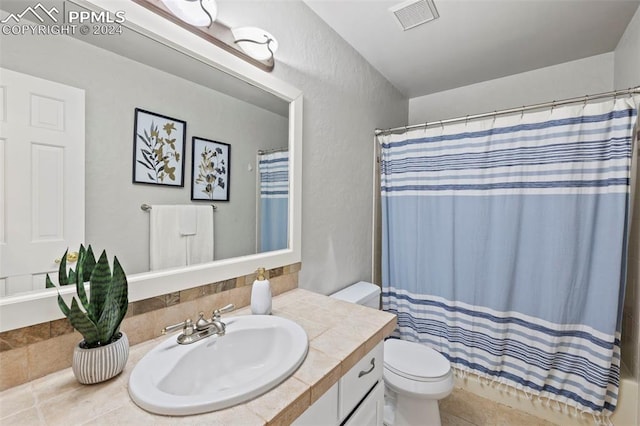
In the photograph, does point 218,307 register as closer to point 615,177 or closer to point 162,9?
point 162,9

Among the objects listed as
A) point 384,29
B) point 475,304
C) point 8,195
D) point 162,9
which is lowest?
point 475,304

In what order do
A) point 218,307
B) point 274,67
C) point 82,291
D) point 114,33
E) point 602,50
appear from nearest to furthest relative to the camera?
point 82,291 < point 114,33 < point 218,307 < point 274,67 < point 602,50

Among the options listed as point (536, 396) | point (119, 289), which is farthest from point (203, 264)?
point (536, 396)

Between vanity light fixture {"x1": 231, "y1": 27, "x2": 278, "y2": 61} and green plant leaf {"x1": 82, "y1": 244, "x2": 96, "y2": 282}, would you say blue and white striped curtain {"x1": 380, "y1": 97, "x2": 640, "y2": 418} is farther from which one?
green plant leaf {"x1": 82, "y1": 244, "x2": 96, "y2": 282}

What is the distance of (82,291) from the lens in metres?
0.63

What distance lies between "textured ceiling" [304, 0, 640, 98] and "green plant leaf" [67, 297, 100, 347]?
167 centimetres

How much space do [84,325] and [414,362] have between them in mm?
1484

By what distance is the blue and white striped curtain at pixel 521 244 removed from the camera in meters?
1.41

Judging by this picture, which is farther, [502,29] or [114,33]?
[502,29]

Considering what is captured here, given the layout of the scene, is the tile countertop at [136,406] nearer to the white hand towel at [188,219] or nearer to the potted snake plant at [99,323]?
the potted snake plant at [99,323]

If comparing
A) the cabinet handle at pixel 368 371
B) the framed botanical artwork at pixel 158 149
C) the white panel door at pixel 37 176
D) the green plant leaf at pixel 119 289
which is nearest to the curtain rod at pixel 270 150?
the framed botanical artwork at pixel 158 149

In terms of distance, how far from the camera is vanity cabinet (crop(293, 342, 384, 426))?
0.72m

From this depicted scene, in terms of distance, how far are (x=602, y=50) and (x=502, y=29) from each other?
0.87 m

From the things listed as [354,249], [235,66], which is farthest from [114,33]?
[354,249]
